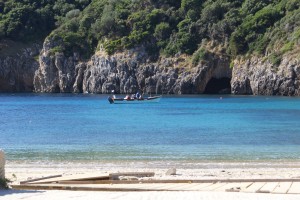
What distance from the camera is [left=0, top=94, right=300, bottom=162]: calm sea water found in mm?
32750

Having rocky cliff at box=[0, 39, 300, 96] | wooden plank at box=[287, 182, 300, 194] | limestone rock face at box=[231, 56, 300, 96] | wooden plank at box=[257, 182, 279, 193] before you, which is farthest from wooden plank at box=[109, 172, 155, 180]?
rocky cliff at box=[0, 39, 300, 96]

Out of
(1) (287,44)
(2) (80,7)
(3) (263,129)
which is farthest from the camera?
(2) (80,7)

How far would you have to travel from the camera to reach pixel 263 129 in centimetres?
4700

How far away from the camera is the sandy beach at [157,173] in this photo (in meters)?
16.1

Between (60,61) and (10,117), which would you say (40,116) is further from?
(60,61)

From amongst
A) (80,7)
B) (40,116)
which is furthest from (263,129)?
(80,7)

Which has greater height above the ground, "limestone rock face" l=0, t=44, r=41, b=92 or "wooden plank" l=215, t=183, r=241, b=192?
"limestone rock face" l=0, t=44, r=41, b=92

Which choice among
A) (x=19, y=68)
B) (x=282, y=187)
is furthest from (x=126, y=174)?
(x=19, y=68)

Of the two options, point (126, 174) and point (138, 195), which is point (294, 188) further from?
point (126, 174)

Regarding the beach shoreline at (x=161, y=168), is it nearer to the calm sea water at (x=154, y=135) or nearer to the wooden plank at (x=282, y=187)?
the calm sea water at (x=154, y=135)

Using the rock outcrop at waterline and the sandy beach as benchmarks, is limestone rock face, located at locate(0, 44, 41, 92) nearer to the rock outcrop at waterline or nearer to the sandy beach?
the rock outcrop at waterline

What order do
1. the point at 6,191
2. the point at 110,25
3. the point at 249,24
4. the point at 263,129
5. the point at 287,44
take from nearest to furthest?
the point at 6,191 → the point at 263,129 → the point at 287,44 → the point at 249,24 → the point at 110,25

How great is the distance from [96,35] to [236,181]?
346 feet

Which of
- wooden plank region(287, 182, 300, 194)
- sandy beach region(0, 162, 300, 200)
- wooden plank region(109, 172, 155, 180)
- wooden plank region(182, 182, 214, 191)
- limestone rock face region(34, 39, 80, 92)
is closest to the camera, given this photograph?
sandy beach region(0, 162, 300, 200)
